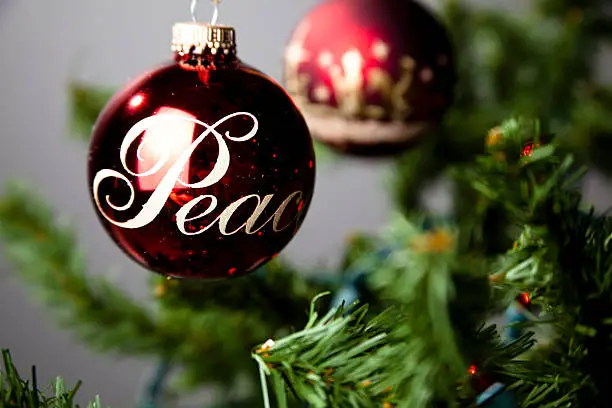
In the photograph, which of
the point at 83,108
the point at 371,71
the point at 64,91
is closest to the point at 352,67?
the point at 371,71

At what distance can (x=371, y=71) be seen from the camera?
61 cm

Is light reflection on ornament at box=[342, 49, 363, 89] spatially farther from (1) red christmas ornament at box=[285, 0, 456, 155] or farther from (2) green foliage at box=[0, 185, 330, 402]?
(2) green foliage at box=[0, 185, 330, 402]

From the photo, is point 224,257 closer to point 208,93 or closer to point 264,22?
point 208,93

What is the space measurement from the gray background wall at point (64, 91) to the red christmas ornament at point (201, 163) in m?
0.65

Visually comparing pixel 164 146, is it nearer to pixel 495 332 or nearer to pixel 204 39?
pixel 204 39

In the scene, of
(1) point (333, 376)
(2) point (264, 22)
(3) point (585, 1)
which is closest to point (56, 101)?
(2) point (264, 22)

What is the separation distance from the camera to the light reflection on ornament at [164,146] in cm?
36

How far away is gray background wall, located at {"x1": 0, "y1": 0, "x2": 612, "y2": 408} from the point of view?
1099mm

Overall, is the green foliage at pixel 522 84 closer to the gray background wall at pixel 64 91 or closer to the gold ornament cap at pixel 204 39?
the gray background wall at pixel 64 91

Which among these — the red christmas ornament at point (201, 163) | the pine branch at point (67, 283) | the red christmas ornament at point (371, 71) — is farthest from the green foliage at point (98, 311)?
the red christmas ornament at point (201, 163)

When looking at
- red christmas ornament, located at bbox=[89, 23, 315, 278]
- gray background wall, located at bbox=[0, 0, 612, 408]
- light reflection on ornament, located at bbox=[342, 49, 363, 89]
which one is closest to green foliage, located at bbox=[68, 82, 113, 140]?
gray background wall, located at bbox=[0, 0, 612, 408]

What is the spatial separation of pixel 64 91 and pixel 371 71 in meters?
0.61

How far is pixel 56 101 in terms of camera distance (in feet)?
3.73

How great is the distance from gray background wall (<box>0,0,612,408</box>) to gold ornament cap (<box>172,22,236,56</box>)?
645 millimetres
